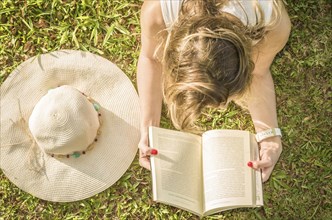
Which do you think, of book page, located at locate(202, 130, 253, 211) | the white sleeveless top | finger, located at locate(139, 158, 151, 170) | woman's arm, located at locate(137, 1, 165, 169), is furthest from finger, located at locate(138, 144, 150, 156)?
the white sleeveless top

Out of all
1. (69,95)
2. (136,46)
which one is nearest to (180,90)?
(69,95)

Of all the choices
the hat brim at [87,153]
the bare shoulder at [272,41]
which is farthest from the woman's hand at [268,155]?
the hat brim at [87,153]

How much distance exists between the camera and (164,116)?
2.56m

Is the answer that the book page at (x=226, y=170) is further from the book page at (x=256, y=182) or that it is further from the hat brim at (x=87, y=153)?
the hat brim at (x=87, y=153)

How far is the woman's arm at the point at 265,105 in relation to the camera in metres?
2.18

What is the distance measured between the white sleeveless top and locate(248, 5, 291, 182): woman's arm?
0.26 metres

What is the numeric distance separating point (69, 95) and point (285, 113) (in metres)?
1.17

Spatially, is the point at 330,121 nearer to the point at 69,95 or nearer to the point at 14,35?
the point at 69,95

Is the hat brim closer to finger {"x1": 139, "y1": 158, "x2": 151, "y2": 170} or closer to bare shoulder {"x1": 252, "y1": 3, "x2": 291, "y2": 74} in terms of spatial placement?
finger {"x1": 139, "y1": 158, "x2": 151, "y2": 170}

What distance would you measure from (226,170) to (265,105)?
1.52ft

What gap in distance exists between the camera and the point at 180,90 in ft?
5.66

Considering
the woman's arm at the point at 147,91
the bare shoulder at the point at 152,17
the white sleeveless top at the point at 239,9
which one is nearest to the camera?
the white sleeveless top at the point at 239,9

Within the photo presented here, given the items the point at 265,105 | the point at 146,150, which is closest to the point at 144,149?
the point at 146,150

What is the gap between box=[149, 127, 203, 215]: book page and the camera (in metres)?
2.15
